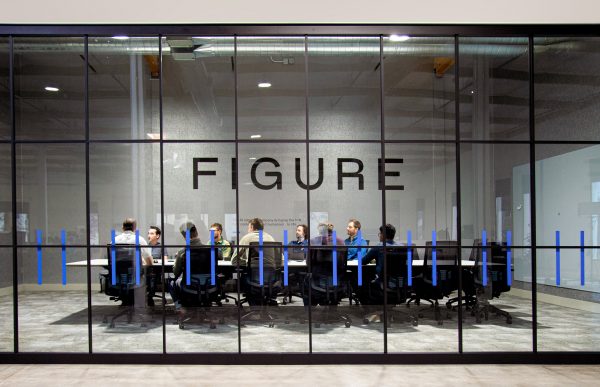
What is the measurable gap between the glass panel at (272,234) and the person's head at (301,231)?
0.04m

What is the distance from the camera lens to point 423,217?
5.80 metres

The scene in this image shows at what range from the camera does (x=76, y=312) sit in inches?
222

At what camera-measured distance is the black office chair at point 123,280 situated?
5.66 metres

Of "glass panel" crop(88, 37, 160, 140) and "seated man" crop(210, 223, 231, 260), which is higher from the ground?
"glass panel" crop(88, 37, 160, 140)

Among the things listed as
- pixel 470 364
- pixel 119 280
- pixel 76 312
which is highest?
pixel 119 280

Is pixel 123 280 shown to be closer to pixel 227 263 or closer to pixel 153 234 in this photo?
pixel 153 234

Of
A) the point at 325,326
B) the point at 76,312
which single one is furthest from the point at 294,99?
the point at 76,312

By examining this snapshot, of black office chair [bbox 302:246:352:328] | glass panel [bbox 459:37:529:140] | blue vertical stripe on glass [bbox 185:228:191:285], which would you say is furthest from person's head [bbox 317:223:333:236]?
glass panel [bbox 459:37:529:140]

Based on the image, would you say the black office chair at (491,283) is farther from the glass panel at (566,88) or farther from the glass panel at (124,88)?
the glass panel at (124,88)

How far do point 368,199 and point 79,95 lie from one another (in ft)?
11.3

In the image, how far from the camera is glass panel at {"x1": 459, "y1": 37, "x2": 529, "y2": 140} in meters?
5.69

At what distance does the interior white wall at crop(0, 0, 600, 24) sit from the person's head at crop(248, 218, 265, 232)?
213cm

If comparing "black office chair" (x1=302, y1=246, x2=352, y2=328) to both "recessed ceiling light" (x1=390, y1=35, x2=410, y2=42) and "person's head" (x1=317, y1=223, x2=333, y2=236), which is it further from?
"recessed ceiling light" (x1=390, y1=35, x2=410, y2=42)

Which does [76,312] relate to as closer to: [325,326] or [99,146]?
[99,146]
